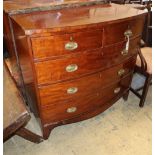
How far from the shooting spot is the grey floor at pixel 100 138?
1.66 meters

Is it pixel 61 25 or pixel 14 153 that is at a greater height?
pixel 61 25

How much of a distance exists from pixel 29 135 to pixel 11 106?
72 centimetres

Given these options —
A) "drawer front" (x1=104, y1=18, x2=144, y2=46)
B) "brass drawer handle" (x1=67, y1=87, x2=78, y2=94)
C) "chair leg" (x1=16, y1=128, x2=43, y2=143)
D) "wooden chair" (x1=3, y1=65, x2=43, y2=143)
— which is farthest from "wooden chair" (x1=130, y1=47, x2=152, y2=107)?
"wooden chair" (x1=3, y1=65, x2=43, y2=143)

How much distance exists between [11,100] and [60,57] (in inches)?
17.6

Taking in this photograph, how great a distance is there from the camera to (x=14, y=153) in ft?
5.35

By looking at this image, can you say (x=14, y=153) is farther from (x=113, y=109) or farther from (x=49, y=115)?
(x=113, y=109)

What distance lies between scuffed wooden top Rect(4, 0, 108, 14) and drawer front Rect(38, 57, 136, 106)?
2.12 feet

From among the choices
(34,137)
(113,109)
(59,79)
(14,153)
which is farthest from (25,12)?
(113,109)

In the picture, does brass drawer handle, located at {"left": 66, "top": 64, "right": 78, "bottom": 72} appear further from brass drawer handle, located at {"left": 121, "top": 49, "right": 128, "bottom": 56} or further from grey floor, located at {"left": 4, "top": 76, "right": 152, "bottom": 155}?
grey floor, located at {"left": 4, "top": 76, "right": 152, "bottom": 155}

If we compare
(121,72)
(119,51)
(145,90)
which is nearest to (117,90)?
(121,72)

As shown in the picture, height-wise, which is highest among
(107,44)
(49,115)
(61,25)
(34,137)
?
(61,25)

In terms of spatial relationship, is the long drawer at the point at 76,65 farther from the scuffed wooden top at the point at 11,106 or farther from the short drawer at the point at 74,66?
the scuffed wooden top at the point at 11,106

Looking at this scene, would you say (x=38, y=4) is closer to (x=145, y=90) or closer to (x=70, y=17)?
(x=70, y=17)

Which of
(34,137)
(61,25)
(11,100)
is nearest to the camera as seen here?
(11,100)
